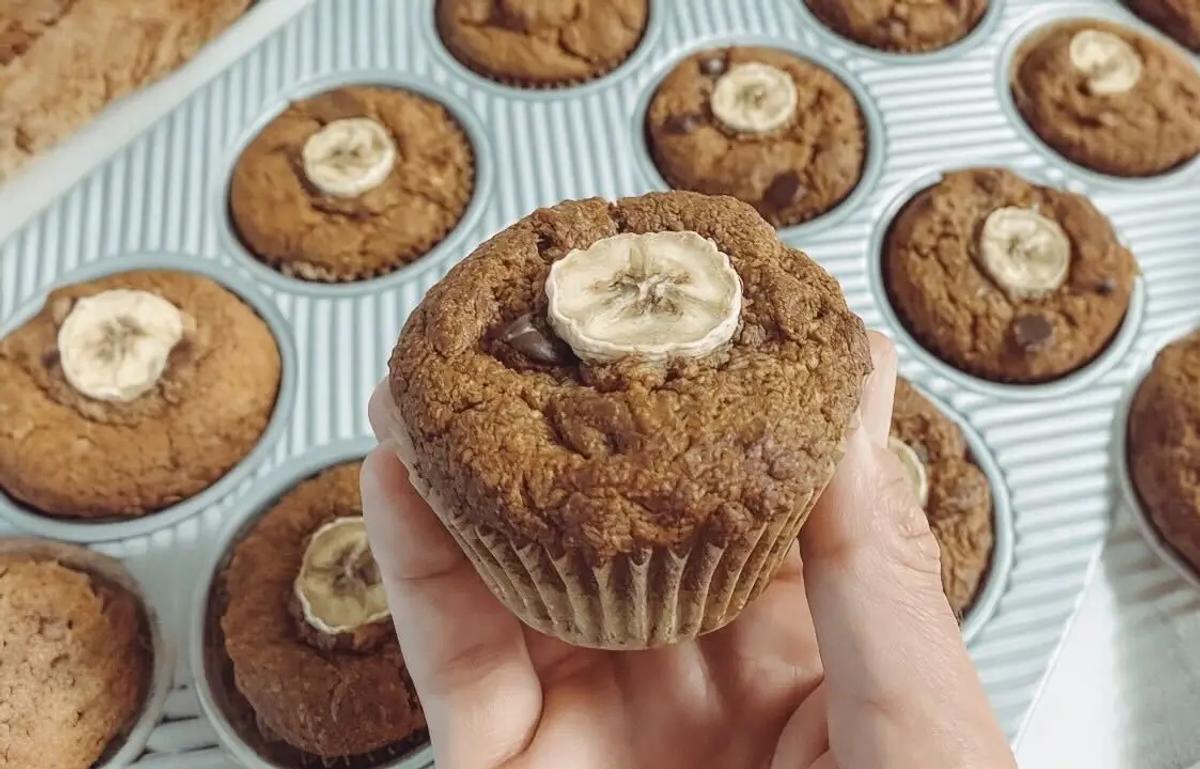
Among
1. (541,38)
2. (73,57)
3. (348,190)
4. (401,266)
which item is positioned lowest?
(401,266)

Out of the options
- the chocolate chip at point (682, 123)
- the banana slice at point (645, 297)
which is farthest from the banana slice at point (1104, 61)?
the banana slice at point (645, 297)

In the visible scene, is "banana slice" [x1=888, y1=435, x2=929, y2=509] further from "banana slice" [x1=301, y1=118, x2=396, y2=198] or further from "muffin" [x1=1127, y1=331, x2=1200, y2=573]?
"banana slice" [x1=301, y1=118, x2=396, y2=198]

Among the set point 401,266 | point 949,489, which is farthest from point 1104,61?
point 401,266

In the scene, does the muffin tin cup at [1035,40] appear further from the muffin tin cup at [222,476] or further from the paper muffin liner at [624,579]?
the muffin tin cup at [222,476]

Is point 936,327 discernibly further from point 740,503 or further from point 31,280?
point 31,280

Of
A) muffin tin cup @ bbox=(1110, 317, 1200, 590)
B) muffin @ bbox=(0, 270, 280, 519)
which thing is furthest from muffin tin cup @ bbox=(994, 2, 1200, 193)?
muffin @ bbox=(0, 270, 280, 519)

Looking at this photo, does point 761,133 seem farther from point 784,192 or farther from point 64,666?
point 64,666

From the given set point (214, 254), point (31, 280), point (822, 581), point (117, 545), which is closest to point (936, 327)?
point (822, 581)
